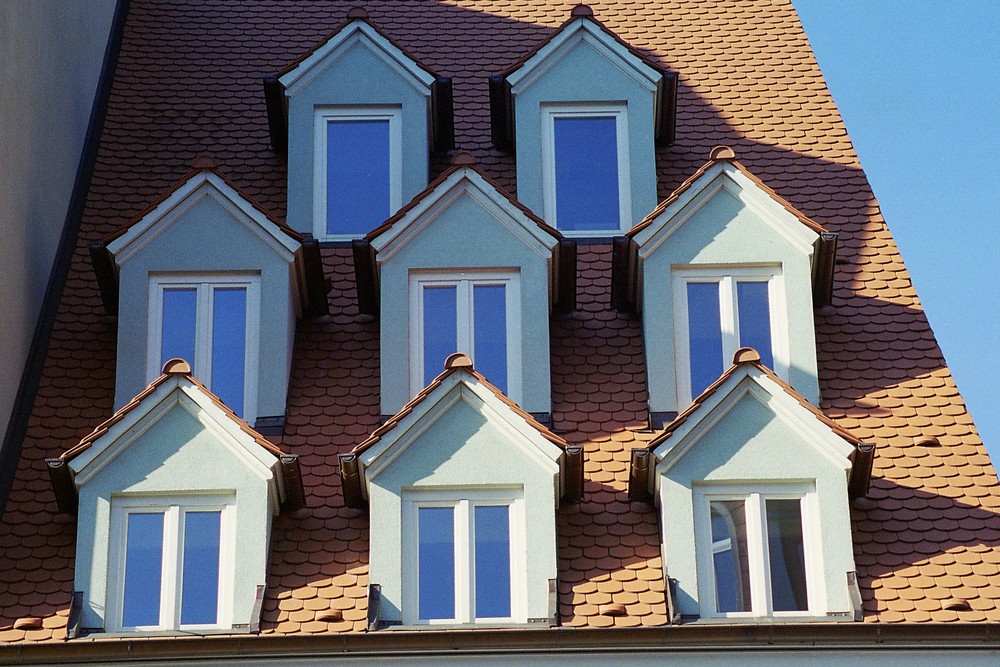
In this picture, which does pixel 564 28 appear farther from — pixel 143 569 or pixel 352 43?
pixel 143 569

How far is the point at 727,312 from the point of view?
75.6 ft

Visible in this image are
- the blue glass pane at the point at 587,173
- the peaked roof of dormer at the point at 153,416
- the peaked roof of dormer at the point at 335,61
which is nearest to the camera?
the peaked roof of dormer at the point at 153,416

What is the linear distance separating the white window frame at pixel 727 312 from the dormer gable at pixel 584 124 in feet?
6.62

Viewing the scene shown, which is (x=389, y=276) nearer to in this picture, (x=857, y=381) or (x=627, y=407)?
(x=627, y=407)

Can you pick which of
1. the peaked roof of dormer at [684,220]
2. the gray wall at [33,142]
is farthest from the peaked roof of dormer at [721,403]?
the gray wall at [33,142]

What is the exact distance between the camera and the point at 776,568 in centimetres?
2041

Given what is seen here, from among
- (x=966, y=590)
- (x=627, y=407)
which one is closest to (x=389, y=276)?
(x=627, y=407)

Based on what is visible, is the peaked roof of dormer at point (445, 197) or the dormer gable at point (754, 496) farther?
the peaked roof of dormer at point (445, 197)

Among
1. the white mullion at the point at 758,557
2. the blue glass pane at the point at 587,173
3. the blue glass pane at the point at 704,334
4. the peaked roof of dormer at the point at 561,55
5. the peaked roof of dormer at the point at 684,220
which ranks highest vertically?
the peaked roof of dormer at the point at 561,55

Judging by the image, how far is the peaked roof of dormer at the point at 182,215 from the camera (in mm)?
23422

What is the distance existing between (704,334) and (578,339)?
1.67 m

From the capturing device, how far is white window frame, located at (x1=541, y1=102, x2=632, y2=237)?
82.2 feet

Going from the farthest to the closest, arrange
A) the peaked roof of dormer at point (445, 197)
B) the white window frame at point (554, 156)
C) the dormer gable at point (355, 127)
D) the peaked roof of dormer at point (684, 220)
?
1. the dormer gable at point (355, 127)
2. the white window frame at point (554, 156)
3. the peaked roof of dormer at point (445, 197)
4. the peaked roof of dormer at point (684, 220)

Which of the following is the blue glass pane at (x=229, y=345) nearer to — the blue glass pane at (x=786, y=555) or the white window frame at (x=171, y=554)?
the white window frame at (x=171, y=554)
